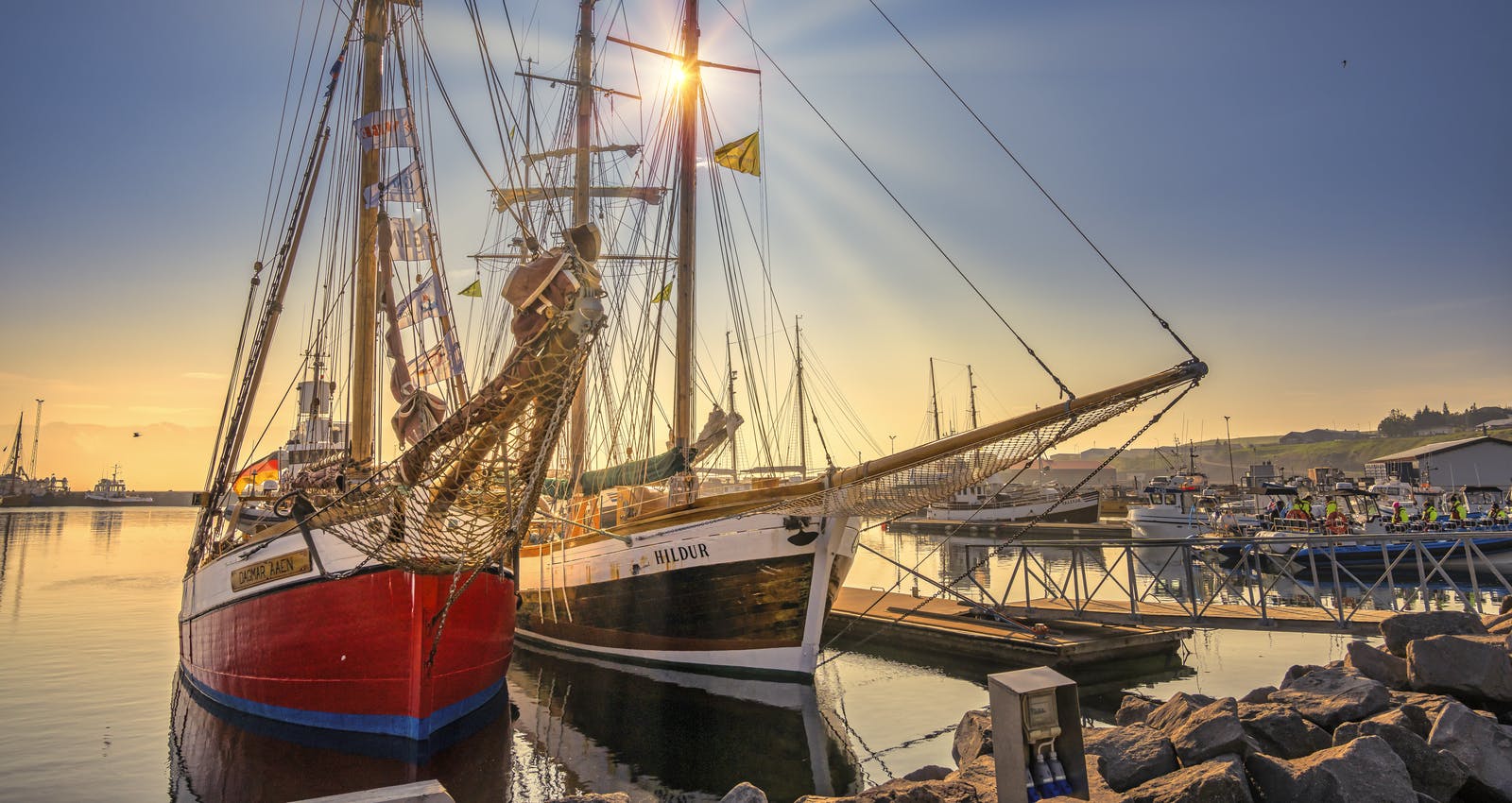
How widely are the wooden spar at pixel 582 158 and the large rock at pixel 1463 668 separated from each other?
1769 cm

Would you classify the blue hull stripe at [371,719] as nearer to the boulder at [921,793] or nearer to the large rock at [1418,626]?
the boulder at [921,793]

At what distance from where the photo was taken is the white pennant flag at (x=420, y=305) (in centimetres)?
1382

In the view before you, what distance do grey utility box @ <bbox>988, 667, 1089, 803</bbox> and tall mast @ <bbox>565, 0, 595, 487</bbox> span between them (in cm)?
1719

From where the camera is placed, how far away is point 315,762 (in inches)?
394

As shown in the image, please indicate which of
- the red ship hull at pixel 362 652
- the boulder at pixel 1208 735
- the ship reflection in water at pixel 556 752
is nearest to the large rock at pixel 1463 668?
the boulder at pixel 1208 735

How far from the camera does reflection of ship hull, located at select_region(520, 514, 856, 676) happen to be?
14148mm

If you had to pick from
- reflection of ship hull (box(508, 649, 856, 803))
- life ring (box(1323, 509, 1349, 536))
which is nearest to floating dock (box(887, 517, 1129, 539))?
life ring (box(1323, 509, 1349, 536))

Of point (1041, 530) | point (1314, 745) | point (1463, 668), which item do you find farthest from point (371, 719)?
point (1041, 530)

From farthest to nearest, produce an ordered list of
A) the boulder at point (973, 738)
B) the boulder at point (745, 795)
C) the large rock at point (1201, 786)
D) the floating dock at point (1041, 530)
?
the floating dock at point (1041, 530) < the boulder at point (973, 738) < the boulder at point (745, 795) < the large rock at point (1201, 786)

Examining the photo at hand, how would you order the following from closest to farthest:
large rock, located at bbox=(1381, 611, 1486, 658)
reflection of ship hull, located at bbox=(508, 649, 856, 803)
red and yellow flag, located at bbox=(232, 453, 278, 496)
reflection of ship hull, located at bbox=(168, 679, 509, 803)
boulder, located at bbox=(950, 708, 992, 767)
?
boulder, located at bbox=(950, 708, 992, 767), large rock, located at bbox=(1381, 611, 1486, 658), reflection of ship hull, located at bbox=(168, 679, 509, 803), reflection of ship hull, located at bbox=(508, 649, 856, 803), red and yellow flag, located at bbox=(232, 453, 278, 496)

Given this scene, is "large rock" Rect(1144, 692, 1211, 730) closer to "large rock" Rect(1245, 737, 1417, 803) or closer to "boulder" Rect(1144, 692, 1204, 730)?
"boulder" Rect(1144, 692, 1204, 730)

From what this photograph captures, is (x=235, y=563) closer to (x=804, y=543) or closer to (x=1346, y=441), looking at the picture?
(x=804, y=543)

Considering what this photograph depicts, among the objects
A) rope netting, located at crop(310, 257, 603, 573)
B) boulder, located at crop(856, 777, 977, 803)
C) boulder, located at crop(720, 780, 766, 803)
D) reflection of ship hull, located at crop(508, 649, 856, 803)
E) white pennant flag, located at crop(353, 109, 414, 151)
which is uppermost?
white pennant flag, located at crop(353, 109, 414, 151)

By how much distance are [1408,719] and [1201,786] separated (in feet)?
11.3
